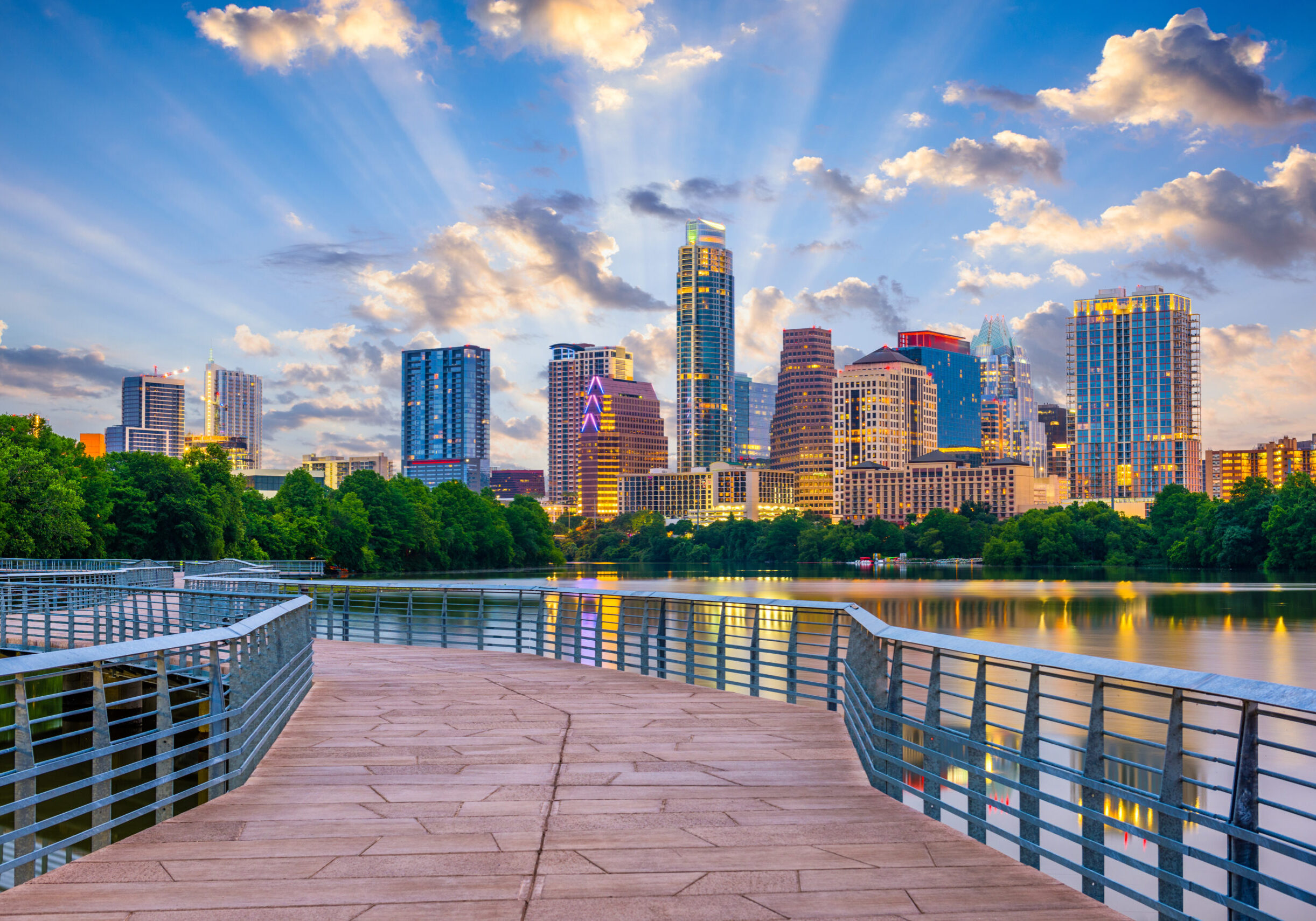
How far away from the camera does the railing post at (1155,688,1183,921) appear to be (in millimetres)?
4906

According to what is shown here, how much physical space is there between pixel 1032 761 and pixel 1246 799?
1.82 m

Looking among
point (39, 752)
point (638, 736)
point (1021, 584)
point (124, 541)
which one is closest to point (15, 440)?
point (124, 541)

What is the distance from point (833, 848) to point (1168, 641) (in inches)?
2115

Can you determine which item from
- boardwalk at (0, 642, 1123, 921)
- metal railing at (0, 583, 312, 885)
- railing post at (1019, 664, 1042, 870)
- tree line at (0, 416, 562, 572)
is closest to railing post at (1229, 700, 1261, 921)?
boardwalk at (0, 642, 1123, 921)

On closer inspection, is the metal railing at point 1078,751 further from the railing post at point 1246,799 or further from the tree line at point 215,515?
the tree line at point 215,515

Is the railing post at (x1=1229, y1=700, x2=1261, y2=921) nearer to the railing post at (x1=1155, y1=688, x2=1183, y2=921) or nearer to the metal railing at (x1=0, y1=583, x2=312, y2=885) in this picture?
the railing post at (x1=1155, y1=688, x2=1183, y2=921)

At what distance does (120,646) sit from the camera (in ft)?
21.7

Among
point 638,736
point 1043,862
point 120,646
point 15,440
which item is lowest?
point 1043,862

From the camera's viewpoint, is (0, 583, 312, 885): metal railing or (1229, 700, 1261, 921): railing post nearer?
(1229, 700, 1261, 921): railing post

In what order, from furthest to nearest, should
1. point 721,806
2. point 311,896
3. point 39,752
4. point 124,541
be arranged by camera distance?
point 124,541, point 39,752, point 721,806, point 311,896

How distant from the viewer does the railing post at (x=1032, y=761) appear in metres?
6.18

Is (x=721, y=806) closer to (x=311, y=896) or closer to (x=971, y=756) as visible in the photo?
(x=971, y=756)

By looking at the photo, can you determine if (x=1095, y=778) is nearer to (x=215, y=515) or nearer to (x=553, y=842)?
(x=553, y=842)

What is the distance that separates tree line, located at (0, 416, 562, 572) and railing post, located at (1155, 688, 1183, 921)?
6066cm
